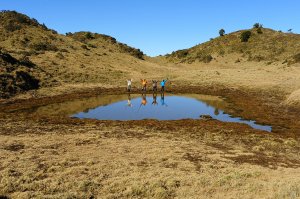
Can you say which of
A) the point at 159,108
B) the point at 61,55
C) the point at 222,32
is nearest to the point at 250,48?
the point at 222,32

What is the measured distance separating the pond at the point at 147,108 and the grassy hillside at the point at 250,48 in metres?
41.3

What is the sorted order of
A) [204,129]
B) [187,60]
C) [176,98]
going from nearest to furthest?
[204,129] → [176,98] → [187,60]

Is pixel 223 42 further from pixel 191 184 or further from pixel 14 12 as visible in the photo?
pixel 191 184

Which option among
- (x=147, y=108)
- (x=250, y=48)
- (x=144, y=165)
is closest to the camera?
(x=144, y=165)

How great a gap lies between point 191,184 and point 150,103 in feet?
69.6

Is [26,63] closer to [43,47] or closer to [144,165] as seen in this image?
[43,47]

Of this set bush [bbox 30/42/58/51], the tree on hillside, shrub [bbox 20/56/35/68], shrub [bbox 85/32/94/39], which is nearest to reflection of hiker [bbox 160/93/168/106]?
shrub [bbox 20/56/35/68]

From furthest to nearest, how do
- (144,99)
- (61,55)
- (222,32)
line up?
(222,32), (61,55), (144,99)

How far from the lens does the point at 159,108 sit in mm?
30359

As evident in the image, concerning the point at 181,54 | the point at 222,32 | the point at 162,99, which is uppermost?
the point at 222,32

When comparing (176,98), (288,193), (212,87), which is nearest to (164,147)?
(288,193)

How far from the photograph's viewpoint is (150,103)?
3344 centimetres

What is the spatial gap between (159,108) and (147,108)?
1.06 metres

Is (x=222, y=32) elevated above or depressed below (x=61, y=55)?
above
